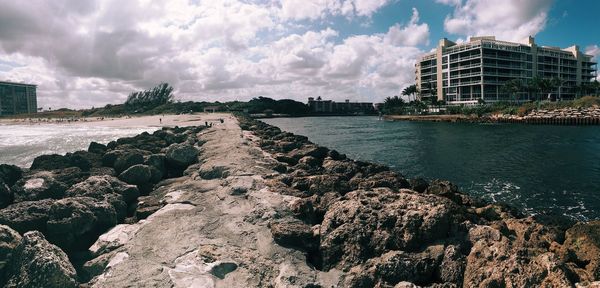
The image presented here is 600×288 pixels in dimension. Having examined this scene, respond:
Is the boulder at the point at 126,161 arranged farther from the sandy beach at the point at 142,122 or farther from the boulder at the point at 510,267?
the sandy beach at the point at 142,122

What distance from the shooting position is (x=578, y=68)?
171875 mm

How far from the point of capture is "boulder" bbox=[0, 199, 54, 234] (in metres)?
12.2

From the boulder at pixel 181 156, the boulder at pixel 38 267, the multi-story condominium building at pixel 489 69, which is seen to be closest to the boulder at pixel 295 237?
the boulder at pixel 38 267

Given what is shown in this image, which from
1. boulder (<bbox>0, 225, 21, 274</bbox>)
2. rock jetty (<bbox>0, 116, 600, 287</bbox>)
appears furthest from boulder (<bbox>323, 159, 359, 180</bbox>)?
boulder (<bbox>0, 225, 21, 274</bbox>)

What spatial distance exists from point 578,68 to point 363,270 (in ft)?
684

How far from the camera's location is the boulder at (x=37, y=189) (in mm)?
15584

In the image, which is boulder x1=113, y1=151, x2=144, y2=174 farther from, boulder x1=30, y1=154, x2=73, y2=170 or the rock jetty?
the rock jetty

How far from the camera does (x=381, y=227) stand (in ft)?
37.7

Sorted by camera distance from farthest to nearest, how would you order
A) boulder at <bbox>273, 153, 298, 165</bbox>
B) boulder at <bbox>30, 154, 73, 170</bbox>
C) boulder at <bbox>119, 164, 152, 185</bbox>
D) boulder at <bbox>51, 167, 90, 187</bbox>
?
boulder at <bbox>273, 153, 298, 165</bbox>, boulder at <bbox>30, 154, 73, 170</bbox>, boulder at <bbox>119, 164, 152, 185</bbox>, boulder at <bbox>51, 167, 90, 187</bbox>

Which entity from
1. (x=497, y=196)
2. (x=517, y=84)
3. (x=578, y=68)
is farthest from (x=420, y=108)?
(x=497, y=196)

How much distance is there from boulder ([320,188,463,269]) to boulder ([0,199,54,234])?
31.1 feet

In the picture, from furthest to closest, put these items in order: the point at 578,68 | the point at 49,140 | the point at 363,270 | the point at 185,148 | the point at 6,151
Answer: the point at 578,68
the point at 49,140
the point at 6,151
the point at 185,148
the point at 363,270

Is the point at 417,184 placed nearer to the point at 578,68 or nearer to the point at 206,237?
the point at 206,237

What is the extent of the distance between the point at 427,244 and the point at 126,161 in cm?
1738
